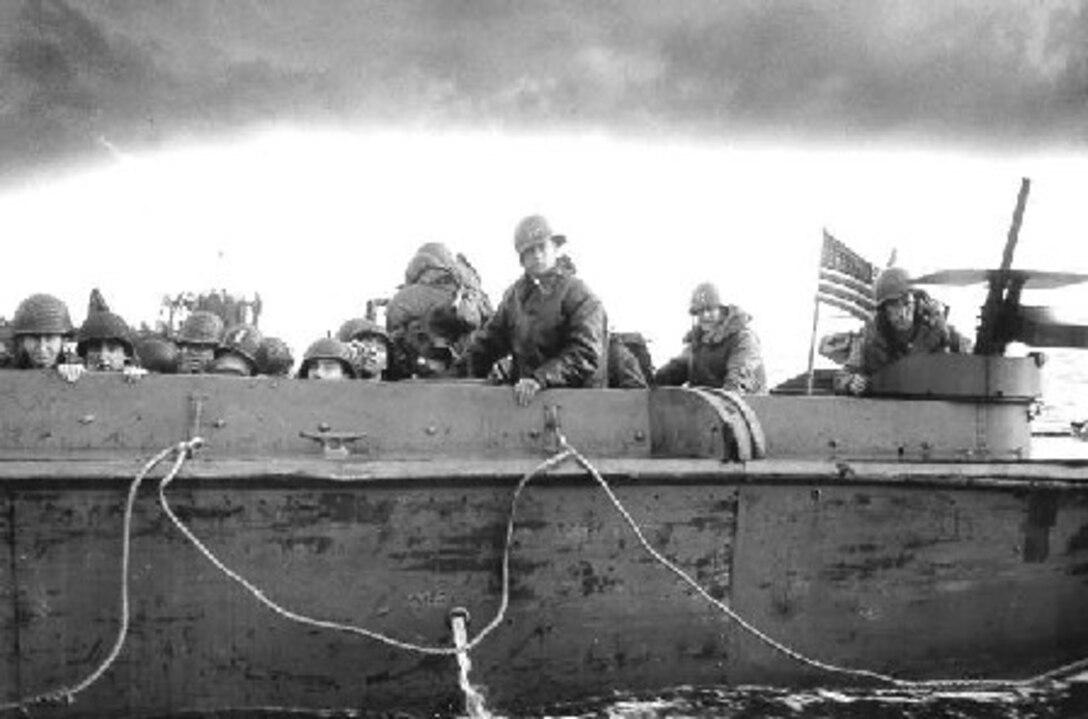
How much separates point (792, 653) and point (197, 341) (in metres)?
5.64

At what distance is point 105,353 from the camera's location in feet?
20.5

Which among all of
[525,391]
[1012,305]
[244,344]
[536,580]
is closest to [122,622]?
[536,580]

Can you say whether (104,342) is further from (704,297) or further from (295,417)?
(704,297)

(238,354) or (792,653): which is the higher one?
(238,354)

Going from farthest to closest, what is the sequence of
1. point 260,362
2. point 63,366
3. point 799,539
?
point 260,362, point 799,539, point 63,366

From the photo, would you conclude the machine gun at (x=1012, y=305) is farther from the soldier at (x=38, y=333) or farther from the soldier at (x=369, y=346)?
the soldier at (x=38, y=333)

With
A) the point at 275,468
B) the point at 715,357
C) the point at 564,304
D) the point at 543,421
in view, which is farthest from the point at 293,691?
the point at 715,357

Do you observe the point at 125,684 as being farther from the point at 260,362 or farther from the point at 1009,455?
the point at 1009,455

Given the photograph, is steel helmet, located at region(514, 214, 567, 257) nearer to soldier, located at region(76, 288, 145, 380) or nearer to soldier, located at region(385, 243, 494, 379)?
soldier, located at region(385, 243, 494, 379)

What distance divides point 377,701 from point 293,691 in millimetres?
407

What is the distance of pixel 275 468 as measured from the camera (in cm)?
409

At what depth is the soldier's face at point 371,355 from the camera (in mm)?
6938

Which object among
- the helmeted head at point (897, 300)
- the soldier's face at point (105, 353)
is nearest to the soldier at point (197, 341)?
the soldier's face at point (105, 353)

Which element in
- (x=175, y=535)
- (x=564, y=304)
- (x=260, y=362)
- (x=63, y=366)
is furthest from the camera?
(x=260, y=362)
